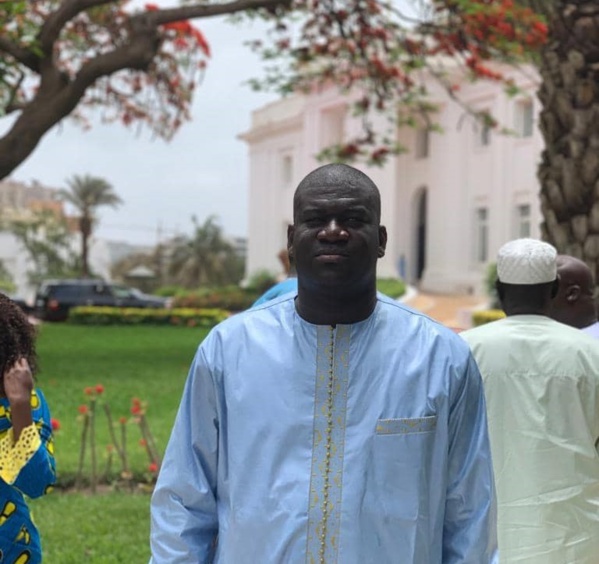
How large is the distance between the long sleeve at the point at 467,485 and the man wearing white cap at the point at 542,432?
0.99 m

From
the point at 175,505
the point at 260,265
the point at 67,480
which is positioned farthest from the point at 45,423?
the point at 260,265

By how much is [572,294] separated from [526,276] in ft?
A: 2.27

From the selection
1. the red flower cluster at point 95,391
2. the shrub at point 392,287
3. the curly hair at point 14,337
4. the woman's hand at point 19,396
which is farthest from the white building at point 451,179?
the woman's hand at point 19,396

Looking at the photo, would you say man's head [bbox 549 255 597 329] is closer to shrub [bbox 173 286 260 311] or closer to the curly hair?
the curly hair

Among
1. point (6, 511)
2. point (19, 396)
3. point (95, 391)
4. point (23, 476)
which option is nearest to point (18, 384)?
point (19, 396)

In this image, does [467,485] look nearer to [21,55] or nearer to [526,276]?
[526,276]

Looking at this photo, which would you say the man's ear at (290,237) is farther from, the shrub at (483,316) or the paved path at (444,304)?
the paved path at (444,304)

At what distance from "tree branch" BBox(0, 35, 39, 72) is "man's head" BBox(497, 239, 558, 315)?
8.47 m

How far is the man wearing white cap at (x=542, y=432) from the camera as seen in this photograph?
11.2 ft

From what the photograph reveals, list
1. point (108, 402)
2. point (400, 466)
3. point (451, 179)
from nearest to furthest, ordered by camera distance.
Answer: point (400, 466) < point (108, 402) < point (451, 179)

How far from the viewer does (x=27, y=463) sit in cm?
317

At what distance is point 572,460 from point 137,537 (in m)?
3.99

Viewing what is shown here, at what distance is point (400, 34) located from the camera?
13703 mm

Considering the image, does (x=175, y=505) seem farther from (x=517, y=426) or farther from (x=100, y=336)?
(x=100, y=336)
